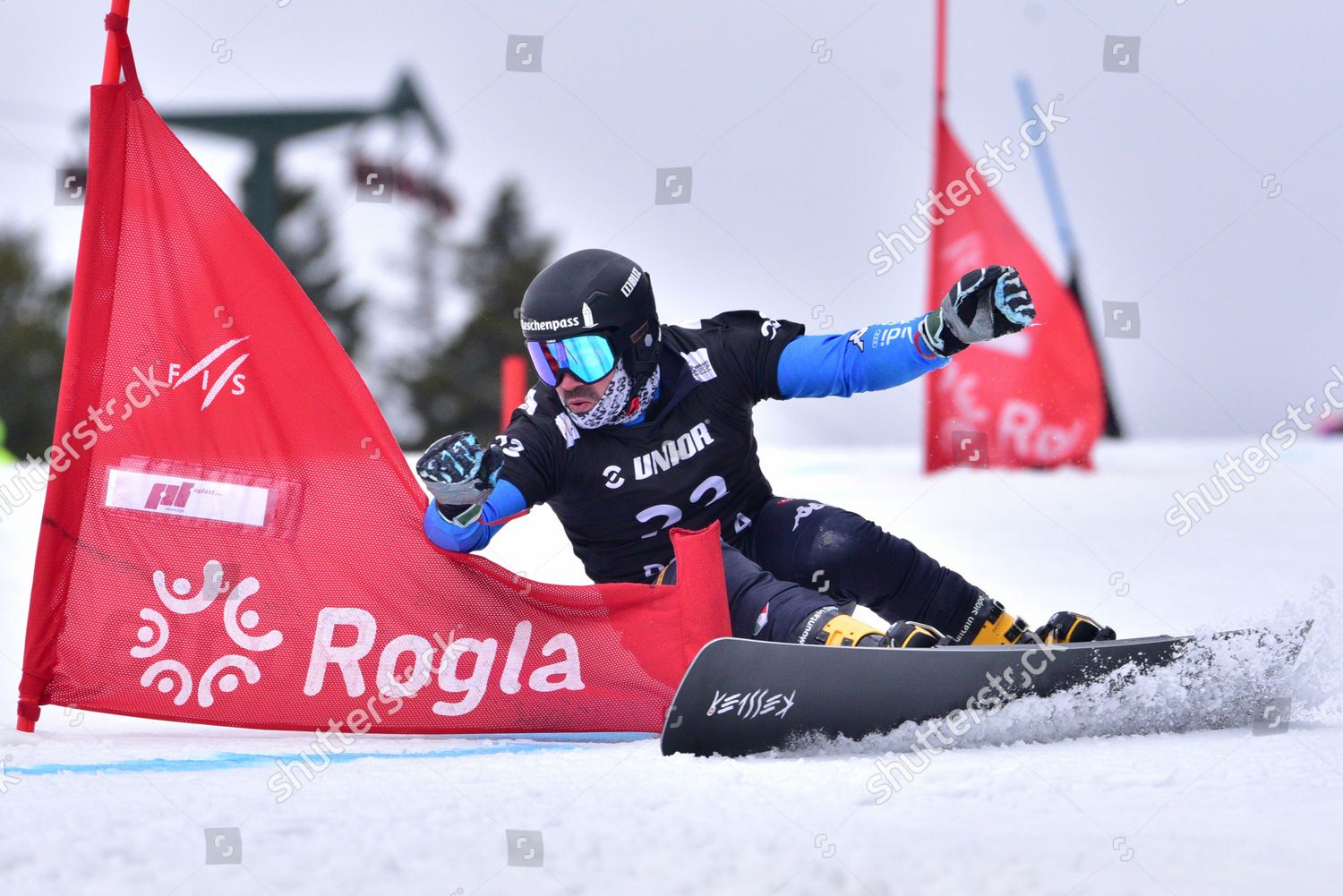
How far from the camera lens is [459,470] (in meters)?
3.44

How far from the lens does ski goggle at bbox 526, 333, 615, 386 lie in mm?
3598

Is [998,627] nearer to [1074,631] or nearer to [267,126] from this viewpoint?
[1074,631]

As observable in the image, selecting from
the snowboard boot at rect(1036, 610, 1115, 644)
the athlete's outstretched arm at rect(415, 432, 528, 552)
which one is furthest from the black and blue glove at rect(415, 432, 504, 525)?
the snowboard boot at rect(1036, 610, 1115, 644)

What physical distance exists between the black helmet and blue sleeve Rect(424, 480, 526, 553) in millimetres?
440

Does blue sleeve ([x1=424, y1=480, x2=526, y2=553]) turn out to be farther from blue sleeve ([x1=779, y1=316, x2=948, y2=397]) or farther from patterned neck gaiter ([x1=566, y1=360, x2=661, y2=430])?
blue sleeve ([x1=779, y1=316, x2=948, y2=397])

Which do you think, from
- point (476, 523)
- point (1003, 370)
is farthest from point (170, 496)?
point (1003, 370)

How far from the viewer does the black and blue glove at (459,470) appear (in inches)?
135

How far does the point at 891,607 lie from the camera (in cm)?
391

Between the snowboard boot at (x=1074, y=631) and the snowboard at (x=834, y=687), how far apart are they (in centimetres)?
→ 38

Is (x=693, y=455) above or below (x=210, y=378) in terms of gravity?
below

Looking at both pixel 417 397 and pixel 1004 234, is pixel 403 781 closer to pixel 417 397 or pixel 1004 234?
pixel 1004 234

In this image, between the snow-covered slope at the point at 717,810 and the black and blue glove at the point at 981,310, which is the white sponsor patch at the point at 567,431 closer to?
the snow-covered slope at the point at 717,810

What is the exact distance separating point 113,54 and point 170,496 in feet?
4.22

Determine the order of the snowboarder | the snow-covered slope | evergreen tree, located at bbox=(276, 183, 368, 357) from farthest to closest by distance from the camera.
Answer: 1. evergreen tree, located at bbox=(276, 183, 368, 357)
2. the snowboarder
3. the snow-covered slope
